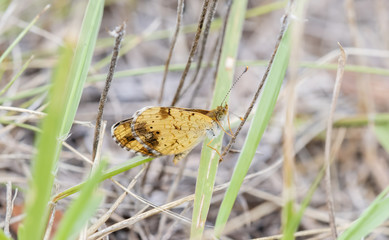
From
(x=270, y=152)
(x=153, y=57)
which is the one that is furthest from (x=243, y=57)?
(x=270, y=152)

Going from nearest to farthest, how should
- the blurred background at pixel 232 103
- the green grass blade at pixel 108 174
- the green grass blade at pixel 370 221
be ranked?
the green grass blade at pixel 370 221 → the green grass blade at pixel 108 174 → the blurred background at pixel 232 103

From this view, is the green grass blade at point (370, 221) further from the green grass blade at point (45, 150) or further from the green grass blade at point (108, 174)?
the green grass blade at point (45, 150)

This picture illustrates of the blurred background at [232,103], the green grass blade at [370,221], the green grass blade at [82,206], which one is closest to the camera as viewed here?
Result: the green grass blade at [82,206]

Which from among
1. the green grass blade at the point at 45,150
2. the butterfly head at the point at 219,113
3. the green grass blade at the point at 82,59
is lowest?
the green grass blade at the point at 45,150

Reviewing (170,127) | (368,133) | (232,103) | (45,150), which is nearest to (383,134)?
(368,133)

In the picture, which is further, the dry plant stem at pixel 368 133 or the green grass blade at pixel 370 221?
the dry plant stem at pixel 368 133

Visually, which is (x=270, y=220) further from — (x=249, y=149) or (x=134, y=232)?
(x=249, y=149)

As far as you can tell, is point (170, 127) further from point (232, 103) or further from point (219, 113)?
point (232, 103)

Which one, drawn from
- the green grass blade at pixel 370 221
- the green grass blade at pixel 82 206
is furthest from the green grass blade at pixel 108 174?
the green grass blade at pixel 370 221
